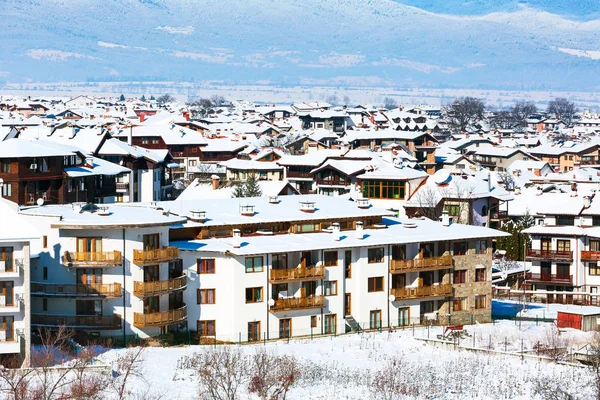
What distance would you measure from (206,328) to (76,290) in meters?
4.59

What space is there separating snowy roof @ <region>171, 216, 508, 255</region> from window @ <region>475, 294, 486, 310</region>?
207 cm

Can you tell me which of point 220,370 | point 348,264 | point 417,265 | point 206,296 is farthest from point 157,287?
point 417,265

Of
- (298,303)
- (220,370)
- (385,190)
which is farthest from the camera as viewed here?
(385,190)

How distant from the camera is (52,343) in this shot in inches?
1560

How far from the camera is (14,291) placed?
38406mm

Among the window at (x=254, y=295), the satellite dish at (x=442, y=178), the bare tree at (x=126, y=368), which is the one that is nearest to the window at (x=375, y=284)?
the window at (x=254, y=295)

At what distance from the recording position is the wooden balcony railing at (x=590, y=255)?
184ft

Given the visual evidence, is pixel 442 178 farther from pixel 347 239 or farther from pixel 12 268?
pixel 12 268

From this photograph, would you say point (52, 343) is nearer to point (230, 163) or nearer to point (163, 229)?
point (163, 229)

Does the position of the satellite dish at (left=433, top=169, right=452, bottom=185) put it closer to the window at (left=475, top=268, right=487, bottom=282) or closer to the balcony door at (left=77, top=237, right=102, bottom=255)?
the window at (left=475, top=268, right=487, bottom=282)

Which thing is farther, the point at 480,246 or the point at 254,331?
the point at 480,246

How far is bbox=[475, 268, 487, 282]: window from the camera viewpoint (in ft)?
163

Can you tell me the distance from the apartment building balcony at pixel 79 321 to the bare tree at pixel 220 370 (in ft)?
8.94

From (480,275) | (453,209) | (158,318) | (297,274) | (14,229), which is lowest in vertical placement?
(158,318)
